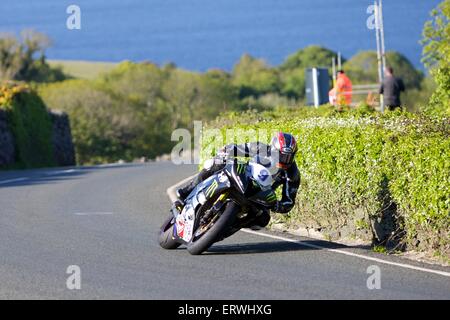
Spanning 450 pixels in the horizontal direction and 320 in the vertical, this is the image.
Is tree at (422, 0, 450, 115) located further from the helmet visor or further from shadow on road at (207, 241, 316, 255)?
the helmet visor

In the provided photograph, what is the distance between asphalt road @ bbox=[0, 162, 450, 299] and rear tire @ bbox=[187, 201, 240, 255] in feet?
0.50

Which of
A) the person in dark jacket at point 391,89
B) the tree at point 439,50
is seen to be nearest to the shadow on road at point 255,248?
the person in dark jacket at point 391,89

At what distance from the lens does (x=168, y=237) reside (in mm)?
12367

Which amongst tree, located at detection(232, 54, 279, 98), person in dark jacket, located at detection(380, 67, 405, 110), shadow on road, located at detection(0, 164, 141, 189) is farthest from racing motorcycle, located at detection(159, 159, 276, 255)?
tree, located at detection(232, 54, 279, 98)

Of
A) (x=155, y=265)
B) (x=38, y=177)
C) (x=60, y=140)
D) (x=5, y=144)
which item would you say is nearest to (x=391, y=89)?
(x=38, y=177)

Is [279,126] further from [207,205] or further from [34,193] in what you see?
[34,193]

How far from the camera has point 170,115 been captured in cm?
9650

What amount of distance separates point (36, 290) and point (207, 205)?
2826 mm

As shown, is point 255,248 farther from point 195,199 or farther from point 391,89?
point 391,89

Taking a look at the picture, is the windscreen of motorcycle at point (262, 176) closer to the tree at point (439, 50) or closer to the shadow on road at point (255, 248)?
the shadow on road at point (255, 248)

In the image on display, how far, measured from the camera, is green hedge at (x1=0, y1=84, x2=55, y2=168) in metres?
36.5

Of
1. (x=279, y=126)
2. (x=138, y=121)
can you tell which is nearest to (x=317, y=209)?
(x=279, y=126)

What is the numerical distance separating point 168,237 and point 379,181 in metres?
2.72

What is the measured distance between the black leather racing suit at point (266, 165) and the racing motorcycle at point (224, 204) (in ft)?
0.35
